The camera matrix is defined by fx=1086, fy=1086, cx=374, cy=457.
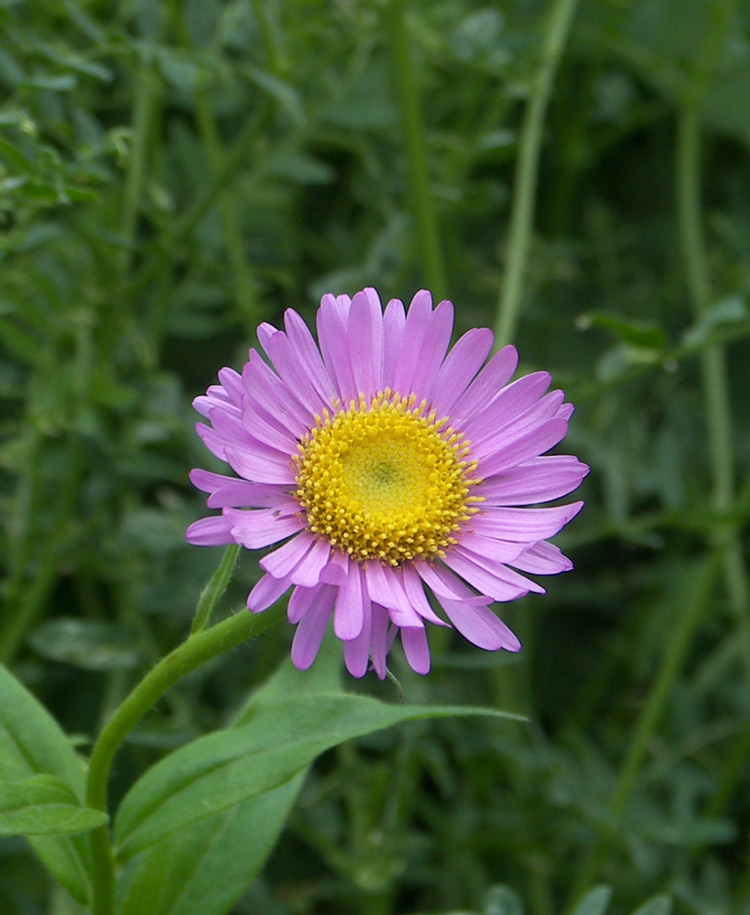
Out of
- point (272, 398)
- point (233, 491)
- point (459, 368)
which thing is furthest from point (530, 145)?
point (233, 491)

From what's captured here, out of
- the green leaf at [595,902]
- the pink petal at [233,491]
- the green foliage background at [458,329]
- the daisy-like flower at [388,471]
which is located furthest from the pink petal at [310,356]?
the green leaf at [595,902]

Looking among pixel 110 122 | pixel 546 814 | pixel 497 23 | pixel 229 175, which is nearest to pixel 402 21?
pixel 497 23

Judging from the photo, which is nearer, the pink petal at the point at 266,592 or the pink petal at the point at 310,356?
the pink petal at the point at 266,592

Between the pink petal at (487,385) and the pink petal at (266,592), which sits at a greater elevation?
the pink petal at (487,385)

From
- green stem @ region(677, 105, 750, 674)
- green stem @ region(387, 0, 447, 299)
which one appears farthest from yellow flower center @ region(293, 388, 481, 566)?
green stem @ region(677, 105, 750, 674)

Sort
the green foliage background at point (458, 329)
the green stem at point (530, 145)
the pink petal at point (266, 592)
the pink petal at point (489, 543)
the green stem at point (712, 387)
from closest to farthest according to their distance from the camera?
the pink petal at point (266, 592)
the pink petal at point (489, 543)
the green foliage background at point (458, 329)
the green stem at point (530, 145)
the green stem at point (712, 387)

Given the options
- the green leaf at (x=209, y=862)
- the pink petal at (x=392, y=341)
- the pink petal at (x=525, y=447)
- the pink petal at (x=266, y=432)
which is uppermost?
the pink petal at (x=392, y=341)

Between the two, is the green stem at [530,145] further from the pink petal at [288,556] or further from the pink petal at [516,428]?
the pink petal at [288,556]

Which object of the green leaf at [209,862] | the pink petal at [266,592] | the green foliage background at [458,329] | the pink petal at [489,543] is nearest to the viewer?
the pink petal at [266,592]
